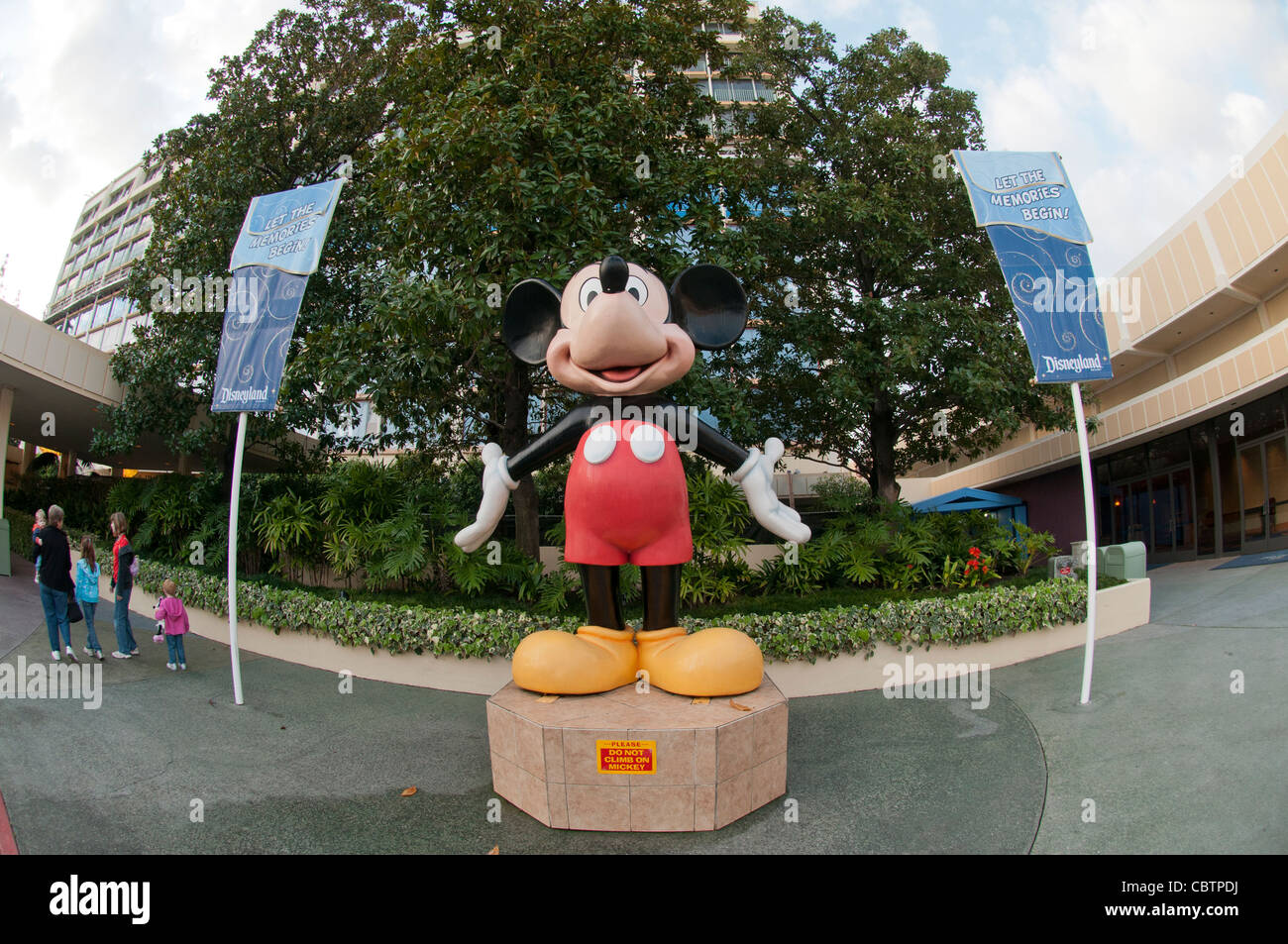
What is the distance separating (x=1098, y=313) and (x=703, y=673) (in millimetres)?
4606

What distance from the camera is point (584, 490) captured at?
4328 millimetres

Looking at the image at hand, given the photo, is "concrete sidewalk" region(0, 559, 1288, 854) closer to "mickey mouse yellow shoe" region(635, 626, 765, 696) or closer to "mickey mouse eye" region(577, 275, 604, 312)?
"mickey mouse yellow shoe" region(635, 626, 765, 696)

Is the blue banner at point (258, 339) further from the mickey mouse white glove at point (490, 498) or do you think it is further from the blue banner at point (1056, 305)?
the blue banner at point (1056, 305)

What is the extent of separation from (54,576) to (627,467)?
5.76 metres

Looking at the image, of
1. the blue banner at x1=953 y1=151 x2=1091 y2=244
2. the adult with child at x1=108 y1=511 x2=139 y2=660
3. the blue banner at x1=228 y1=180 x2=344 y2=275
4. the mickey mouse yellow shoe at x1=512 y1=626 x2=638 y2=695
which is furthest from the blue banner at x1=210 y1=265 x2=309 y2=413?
the blue banner at x1=953 y1=151 x2=1091 y2=244

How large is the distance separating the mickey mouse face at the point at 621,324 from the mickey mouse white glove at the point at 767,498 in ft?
2.48

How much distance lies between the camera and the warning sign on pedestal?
3613 millimetres

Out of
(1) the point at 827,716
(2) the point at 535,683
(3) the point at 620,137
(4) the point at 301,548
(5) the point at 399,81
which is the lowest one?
(1) the point at 827,716

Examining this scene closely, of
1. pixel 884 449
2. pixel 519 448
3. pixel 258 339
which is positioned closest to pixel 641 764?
pixel 258 339

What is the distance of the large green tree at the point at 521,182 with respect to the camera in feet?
22.4

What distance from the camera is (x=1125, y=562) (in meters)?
9.05

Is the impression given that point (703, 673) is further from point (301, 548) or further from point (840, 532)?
point (301, 548)

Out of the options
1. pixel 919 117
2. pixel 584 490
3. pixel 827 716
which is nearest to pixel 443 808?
pixel 584 490

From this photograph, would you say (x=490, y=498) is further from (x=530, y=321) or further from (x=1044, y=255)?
(x=1044, y=255)
